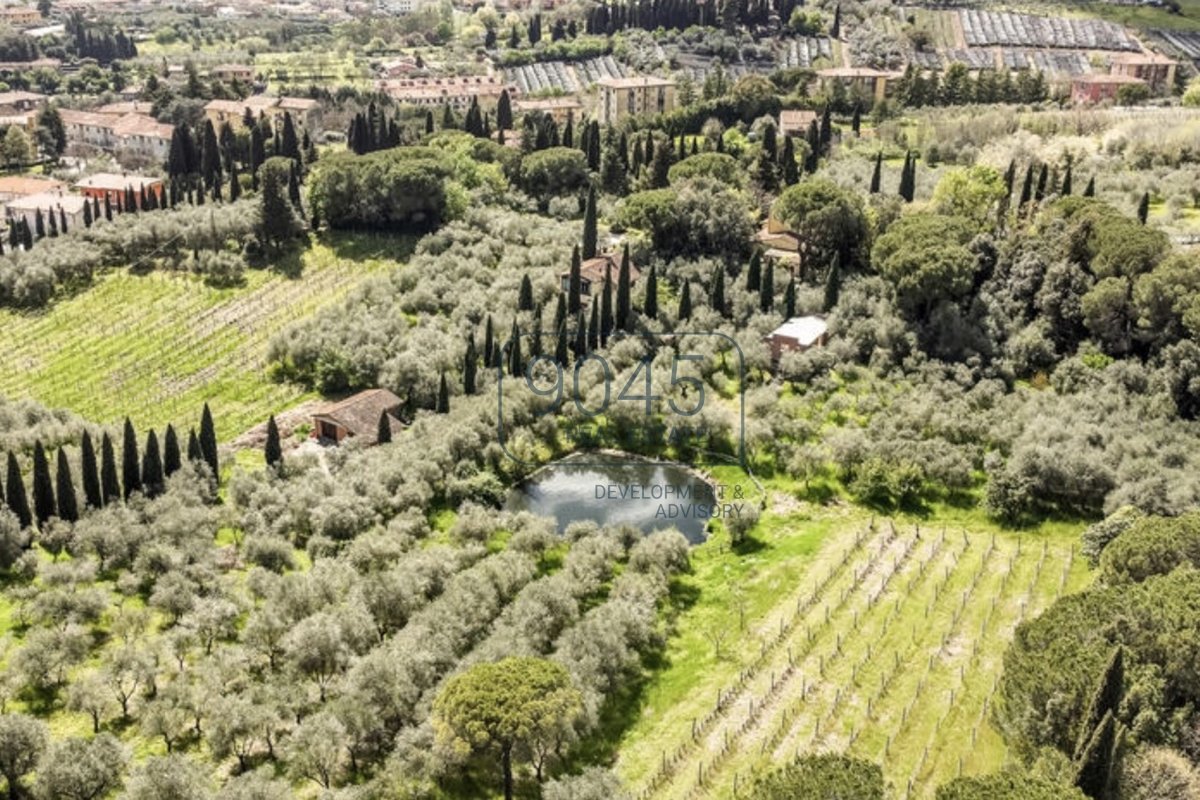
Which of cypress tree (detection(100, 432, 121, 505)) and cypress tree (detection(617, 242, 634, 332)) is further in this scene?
cypress tree (detection(617, 242, 634, 332))

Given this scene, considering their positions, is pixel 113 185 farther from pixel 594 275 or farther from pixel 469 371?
pixel 469 371

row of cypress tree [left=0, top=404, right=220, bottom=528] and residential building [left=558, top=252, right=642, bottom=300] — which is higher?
residential building [left=558, top=252, right=642, bottom=300]

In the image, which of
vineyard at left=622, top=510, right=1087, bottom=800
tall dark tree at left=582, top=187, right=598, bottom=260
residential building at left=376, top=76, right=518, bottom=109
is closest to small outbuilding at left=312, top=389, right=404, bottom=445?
vineyard at left=622, top=510, right=1087, bottom=800

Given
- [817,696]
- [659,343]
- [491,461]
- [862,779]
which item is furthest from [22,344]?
[862,779]

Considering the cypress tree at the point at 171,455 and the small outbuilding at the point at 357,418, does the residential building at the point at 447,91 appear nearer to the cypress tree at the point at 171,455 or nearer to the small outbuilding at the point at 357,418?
the small outbuilding at the point at 357,418

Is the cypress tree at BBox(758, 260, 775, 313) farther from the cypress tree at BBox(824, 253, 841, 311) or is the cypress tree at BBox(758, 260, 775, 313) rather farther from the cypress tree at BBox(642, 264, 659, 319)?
the cypress tree at BBox(642, 264, 659, 319)

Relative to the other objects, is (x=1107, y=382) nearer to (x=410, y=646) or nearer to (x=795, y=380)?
(x=795, y=380)

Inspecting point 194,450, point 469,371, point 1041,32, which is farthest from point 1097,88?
point 194,450
